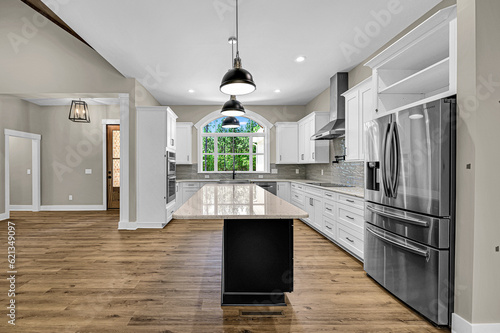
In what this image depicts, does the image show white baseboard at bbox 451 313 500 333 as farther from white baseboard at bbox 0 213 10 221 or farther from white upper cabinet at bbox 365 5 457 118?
white baseboard at bbox 0 213 10 221

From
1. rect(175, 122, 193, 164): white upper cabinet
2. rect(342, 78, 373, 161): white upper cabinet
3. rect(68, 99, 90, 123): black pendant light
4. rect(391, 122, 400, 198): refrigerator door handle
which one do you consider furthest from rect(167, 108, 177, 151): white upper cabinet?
rect(391, 122, 400, 198): refrigerator door handle

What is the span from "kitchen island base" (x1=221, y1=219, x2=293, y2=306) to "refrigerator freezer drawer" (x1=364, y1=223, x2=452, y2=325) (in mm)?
983

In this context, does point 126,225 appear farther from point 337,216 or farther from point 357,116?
point 357,116

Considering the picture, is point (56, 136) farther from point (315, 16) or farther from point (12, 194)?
point (315, 16)

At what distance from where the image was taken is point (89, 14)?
2758mm

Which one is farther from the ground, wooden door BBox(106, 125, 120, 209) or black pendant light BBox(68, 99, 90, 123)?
black pendant light BBox(68, 99, 90, 123)

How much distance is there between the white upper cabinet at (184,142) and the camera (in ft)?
21.0

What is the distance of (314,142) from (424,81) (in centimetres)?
292

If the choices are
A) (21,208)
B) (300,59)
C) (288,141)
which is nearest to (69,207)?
(21,208)

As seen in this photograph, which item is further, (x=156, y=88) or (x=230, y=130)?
(x=230, y=130)

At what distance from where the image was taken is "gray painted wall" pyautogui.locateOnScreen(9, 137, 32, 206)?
21.5 ft

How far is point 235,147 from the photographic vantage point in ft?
22.6

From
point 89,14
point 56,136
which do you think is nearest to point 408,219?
point 89,14

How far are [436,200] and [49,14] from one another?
5.67m
